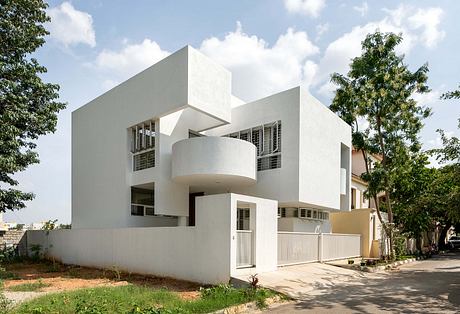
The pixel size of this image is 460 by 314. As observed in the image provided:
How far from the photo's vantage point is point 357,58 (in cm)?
2283

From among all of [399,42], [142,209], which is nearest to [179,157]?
[142,209]

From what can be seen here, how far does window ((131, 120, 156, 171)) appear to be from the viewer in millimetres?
17125

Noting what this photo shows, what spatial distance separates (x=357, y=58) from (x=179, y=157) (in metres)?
13.2

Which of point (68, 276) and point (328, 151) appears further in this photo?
point (328, 151)

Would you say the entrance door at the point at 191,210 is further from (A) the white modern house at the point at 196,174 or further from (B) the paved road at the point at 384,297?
(B) the paved road at the point at 384,297

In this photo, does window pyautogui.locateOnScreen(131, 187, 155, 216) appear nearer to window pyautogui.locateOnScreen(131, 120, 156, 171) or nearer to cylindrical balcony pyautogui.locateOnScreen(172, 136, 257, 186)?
window pyautogui.locateOnScreen(131, 120, 156, 171)

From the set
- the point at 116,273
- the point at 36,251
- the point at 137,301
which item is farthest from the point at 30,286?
the point at 36,251

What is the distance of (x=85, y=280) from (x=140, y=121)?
279 inches

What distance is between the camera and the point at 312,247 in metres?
16.6

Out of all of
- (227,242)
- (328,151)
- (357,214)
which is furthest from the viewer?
(357,214)

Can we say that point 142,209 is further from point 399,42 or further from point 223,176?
point 399,42

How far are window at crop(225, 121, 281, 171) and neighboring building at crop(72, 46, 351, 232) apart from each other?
5cm

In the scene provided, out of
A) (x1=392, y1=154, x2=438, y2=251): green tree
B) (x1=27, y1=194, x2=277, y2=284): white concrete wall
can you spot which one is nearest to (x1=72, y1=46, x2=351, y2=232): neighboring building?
(x1=27, y1=194, x2=277, y2=284): white concrete wall

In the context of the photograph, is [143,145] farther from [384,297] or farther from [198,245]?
[384,297]
